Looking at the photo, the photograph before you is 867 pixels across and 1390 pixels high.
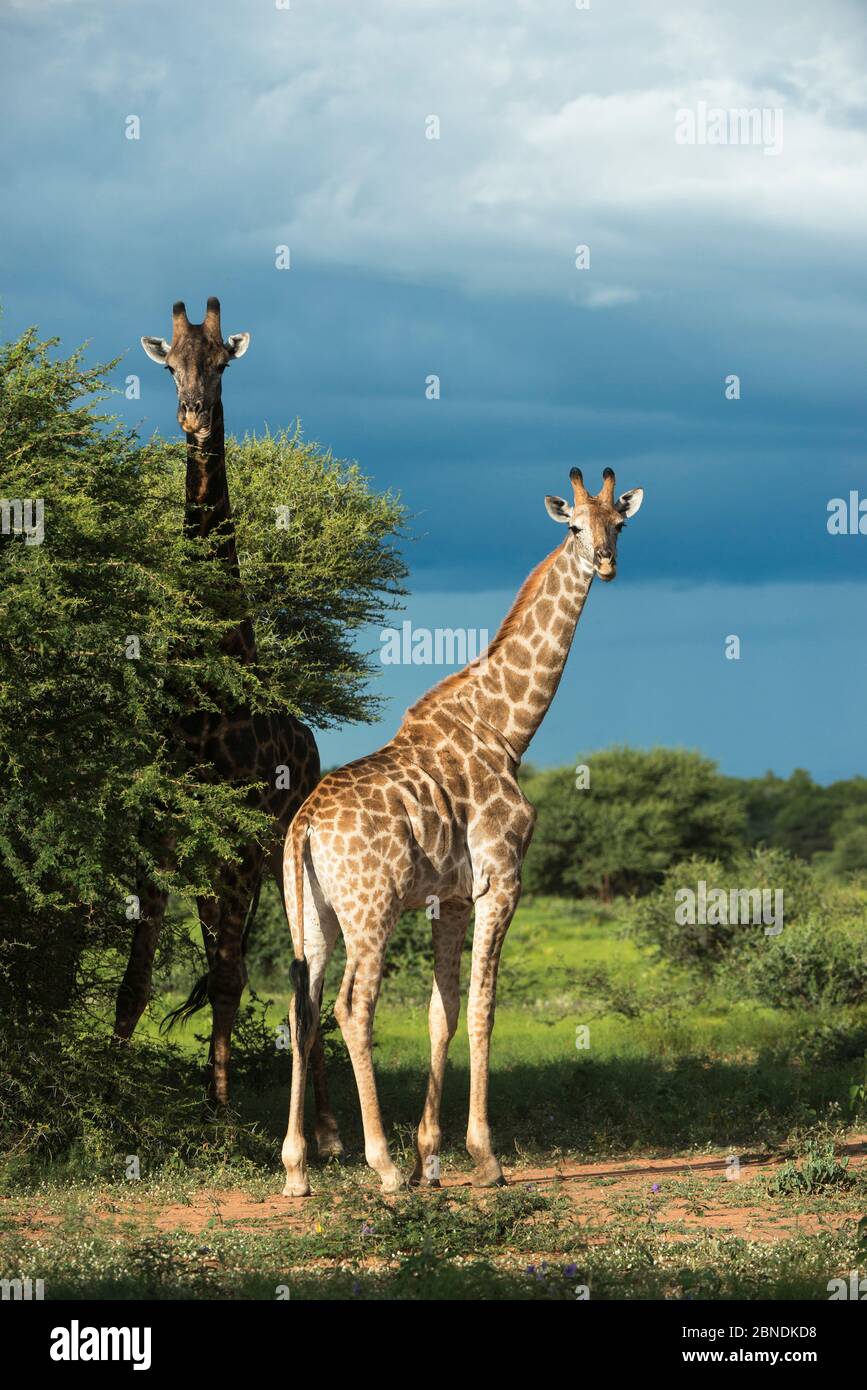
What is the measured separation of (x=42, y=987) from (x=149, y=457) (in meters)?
4.36

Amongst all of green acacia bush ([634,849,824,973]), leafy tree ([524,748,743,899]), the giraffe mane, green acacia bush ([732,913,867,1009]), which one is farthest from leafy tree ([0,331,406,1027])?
leafy tree ([524,748,743,899])

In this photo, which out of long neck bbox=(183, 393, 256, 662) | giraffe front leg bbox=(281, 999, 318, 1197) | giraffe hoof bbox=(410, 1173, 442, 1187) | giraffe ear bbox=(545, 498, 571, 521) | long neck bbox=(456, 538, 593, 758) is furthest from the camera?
long neck bbox=(183, 393, 256, 662)

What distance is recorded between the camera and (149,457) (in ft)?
43.3

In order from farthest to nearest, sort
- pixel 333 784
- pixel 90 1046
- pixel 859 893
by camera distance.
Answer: pixel 859 893, pixel 90 1046, pixel 333 784

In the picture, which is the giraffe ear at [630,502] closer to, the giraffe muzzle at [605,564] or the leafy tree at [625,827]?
the giraffe muzzle at [605,564]

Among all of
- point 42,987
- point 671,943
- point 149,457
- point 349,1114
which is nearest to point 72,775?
point 42,987

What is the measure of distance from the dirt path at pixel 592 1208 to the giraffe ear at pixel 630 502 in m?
5.02

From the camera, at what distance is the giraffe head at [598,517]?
12008 mm

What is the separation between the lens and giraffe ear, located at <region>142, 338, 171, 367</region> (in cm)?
1296

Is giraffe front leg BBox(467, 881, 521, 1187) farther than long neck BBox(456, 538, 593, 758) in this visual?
No

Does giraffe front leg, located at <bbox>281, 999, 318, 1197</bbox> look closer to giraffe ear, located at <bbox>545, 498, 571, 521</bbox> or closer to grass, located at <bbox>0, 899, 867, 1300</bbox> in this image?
grass, located at <bbox>0, 899, 867, 1300</bbox>

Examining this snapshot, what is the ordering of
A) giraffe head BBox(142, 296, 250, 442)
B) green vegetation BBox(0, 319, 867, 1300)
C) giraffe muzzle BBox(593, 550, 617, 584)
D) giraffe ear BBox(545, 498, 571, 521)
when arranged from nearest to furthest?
green vegetation BBox(0, 319, 867, 1300), giraffe muzzle BBox(593, 550, 617, 584), giraffe ear BBox(545, 498, 571, 521), giraffe head BBox(142, 296, 250, 442)

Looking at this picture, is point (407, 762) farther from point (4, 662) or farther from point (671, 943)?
point (671, 943)

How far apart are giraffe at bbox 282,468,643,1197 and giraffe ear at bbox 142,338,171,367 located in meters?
3.48
